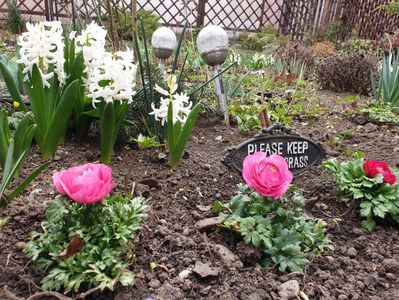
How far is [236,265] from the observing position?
1.27 m

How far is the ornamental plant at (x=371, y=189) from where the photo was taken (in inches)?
61.6

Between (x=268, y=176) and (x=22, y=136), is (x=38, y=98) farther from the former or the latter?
(x=268, y=176)

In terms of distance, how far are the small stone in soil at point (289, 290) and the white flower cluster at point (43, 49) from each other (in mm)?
1064

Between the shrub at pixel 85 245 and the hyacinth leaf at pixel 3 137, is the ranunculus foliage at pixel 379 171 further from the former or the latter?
the hyacinth leaf at pixel 3 137

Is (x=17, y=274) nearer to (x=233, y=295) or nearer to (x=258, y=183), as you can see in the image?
(x=233, y=295)

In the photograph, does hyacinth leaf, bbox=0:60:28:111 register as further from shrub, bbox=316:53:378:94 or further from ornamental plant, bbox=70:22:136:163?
shrub, bbox=316:53:378:94

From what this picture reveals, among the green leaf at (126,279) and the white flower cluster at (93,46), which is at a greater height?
the white flower cluster at (93,46)

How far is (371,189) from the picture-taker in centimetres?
163

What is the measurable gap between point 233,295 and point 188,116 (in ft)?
2.45

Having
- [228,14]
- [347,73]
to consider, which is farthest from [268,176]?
[228,14]

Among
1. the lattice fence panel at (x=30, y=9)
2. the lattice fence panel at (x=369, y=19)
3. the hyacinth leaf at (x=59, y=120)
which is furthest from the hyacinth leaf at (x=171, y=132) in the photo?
the lattice fence panel at (x=369, y=19)

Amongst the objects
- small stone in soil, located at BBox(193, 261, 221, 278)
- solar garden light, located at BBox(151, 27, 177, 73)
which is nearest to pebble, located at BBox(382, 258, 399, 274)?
small stone in soil, located at BBox(193, 261, 221, 278)

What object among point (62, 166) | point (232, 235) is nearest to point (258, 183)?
point (232, 235)

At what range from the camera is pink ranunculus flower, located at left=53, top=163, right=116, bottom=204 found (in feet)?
3.47
